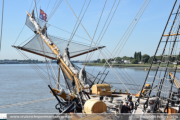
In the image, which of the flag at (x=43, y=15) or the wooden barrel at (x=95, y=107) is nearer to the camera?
the wooden barrel at (x=95, y=107)

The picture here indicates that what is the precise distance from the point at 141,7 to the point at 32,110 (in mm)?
15235

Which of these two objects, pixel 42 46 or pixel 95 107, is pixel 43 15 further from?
pixel 95 107

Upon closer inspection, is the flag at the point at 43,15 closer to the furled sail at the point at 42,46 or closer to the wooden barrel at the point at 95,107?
the furled sail at the point at 42,46

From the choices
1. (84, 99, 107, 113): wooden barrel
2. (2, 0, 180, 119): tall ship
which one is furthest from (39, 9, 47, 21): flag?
(84, 99, 107, 113): wooden barrel

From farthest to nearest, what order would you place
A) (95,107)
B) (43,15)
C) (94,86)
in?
(43,15) < (94,86) < (95,107)

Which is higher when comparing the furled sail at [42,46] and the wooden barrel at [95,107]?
the furled sail at [42,46]

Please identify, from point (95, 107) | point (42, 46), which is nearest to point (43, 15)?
point (42, 46)

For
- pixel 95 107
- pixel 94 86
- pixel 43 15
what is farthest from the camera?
pixel 43 15

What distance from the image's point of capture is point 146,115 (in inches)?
291

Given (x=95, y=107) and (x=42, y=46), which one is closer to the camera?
(x=95, y=107)

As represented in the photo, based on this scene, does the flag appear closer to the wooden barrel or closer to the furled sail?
the furled sail

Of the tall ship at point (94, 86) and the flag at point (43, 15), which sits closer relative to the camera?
the tall ship at point (94, 86)

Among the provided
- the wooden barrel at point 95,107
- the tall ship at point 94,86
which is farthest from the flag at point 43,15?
the wooden barrel at point 95,107

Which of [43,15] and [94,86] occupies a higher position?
[43,15]
